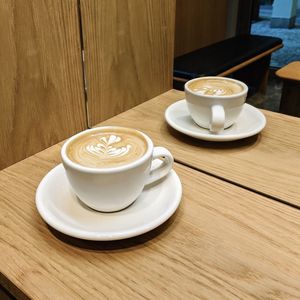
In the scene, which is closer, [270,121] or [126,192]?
[126,192]

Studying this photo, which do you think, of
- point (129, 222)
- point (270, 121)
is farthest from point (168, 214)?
point (270, 121)

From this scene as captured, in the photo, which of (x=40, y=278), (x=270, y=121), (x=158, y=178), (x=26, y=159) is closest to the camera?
(x=40, y=278)

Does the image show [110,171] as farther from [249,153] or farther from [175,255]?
[249,153]

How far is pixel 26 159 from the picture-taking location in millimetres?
676

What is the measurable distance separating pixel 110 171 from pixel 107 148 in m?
0.07

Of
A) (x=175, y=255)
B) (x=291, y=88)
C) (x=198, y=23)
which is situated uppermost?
(x=175, y=255)

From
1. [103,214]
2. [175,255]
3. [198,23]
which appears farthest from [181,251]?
[198,23]

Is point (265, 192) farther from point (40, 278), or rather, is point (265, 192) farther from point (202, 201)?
point (40, 278)

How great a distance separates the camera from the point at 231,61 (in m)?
2.19

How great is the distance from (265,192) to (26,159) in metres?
0.41

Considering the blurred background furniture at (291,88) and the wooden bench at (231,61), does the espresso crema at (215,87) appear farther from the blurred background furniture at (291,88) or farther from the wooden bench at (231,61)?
the blurred background furniture at (291,88)

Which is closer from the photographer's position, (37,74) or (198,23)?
(37,74)

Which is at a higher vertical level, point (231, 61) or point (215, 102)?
point (215, 102)

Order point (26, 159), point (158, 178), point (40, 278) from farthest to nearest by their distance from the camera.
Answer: point (26, 159) < point (158, 178) < point (40, 278)
